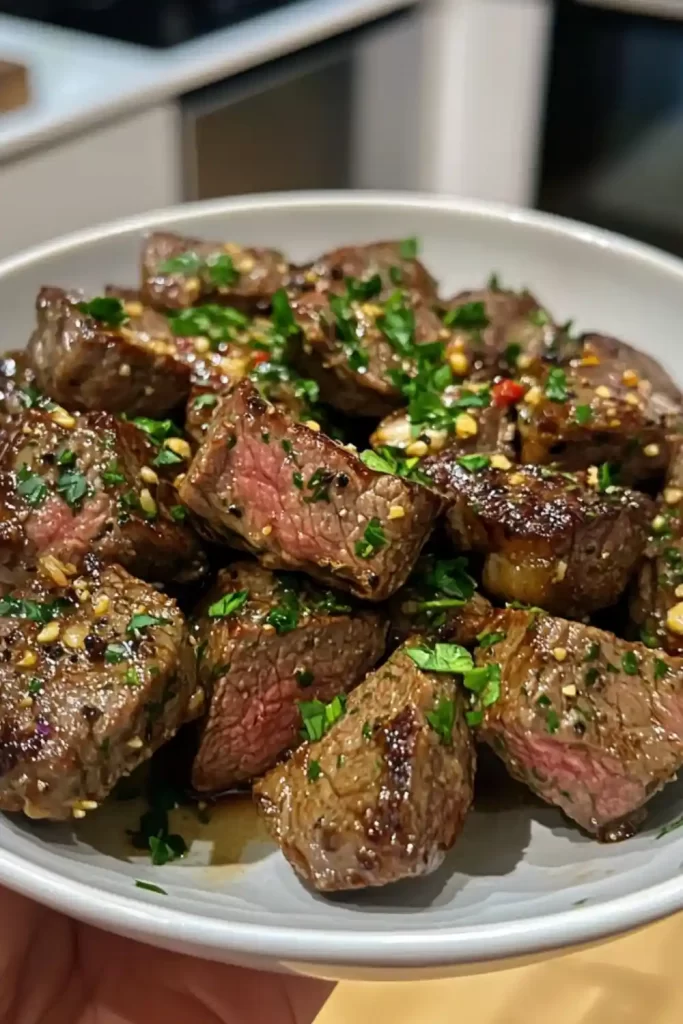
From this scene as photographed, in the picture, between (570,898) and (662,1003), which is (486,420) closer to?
(570,898)

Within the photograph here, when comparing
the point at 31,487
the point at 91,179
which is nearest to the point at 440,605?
the point at 31,487

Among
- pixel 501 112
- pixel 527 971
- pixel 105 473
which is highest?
pixel 105 473

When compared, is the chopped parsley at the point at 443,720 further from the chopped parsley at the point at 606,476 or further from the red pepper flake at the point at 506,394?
the red pepper flake at the point at 506,394

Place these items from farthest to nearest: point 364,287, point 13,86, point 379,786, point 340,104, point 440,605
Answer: point 340,104, point 13,86, point 364,287, point 440,605, point 379,786

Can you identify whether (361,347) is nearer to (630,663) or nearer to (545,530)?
(545,530)

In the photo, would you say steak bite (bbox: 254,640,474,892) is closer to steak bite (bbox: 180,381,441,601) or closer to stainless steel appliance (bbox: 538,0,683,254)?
steak bite (bbox: 180,381,441,601)

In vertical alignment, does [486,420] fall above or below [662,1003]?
above

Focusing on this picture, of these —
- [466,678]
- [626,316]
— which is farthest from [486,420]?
[626,316]
